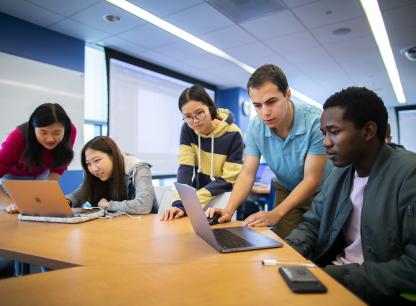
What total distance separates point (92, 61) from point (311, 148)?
11.1 feet

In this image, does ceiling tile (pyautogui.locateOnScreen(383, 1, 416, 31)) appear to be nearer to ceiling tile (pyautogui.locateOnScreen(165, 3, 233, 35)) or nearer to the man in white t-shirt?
ceiling tile (pyautogui.locateOnScreen(165, 3, 233, 35))

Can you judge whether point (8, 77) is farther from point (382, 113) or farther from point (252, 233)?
point (382, 113)

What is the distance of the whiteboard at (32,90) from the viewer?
9.64 ft

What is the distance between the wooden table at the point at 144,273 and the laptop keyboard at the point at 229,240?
0.16ft

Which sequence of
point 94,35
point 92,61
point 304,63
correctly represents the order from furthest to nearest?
point 304,63 < point 92,61 < point 94,35

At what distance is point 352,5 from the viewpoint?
2807mm

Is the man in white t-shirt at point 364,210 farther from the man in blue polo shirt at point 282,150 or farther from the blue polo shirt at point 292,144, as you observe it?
the blue polo shirt at point 292,144

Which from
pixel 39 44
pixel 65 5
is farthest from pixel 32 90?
pixel 65 5

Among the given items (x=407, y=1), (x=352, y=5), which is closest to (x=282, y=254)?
(x=352, y=5)

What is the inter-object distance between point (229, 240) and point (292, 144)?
72 centimetres

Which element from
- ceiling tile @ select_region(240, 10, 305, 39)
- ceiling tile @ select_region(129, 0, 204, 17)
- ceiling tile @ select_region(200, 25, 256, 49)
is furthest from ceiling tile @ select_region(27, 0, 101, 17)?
ceiling tile @ select_region(240, 10, 305, 39)

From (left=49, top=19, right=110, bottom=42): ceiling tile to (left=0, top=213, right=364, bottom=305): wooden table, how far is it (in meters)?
2.58

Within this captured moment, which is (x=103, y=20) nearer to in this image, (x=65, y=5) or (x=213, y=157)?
(x=65, y=5)

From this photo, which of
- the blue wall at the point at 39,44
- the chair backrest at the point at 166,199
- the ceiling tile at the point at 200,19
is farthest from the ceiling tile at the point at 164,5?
the chair backrest at the point at 166,199
